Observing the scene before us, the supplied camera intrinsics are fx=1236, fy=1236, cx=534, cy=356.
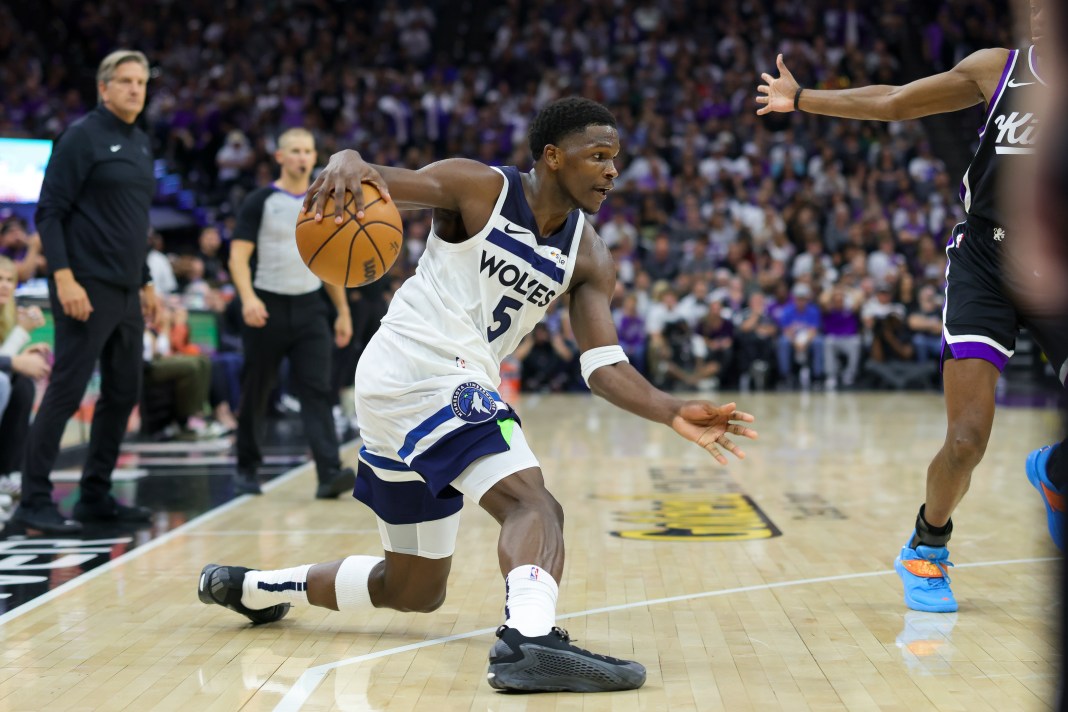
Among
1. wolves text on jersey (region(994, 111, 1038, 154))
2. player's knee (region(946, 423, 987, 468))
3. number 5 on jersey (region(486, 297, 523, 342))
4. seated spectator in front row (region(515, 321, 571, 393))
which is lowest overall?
seated spectator in front row (region(515, 321, 571, 393))

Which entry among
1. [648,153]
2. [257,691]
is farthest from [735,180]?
[257,691]

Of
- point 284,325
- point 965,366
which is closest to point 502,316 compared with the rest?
point 965,366

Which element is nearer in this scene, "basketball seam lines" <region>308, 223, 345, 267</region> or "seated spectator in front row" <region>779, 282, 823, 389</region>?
"basketball seam lines" <region>308, 223, 345, 267</region>

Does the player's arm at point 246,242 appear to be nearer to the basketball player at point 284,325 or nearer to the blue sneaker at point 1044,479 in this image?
the basketball player at point 284,325

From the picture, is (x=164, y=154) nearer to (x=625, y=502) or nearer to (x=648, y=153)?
(x=648, y=153)

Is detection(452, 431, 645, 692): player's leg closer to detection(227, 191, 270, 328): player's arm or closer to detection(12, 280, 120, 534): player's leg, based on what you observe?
detection(12, 280, 120, 534): player's leg

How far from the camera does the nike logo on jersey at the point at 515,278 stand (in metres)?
3.67

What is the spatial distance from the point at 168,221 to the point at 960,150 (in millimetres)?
12160

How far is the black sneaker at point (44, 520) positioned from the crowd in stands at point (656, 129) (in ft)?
25.1

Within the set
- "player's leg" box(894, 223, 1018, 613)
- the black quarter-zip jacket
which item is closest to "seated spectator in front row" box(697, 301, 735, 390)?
the black quarter-zip jacket

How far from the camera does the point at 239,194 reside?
17766mm

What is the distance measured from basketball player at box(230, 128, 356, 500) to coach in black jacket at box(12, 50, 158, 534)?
0.90 meters

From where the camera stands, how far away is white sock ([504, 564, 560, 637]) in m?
3.20

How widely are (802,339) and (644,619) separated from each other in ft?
40.1
